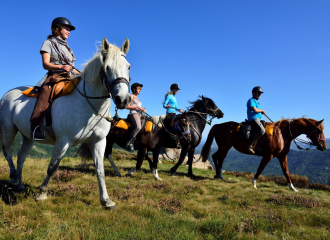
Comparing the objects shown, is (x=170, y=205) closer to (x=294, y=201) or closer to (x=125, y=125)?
(x=294, y=201)

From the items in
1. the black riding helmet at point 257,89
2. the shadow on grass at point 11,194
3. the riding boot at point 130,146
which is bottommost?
the shadow on grass at point 11,194

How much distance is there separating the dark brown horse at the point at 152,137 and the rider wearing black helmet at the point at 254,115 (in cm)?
290

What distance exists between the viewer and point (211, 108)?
36.0 feet

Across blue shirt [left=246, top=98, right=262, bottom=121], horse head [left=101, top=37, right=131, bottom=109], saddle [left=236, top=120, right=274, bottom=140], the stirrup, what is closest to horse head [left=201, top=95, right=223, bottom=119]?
saddle [left=236, top=120, right=274, bottom=140]

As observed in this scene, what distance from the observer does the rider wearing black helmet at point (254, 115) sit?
9188 millimetres

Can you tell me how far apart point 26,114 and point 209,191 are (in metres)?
5.88

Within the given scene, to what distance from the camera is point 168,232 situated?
320cm

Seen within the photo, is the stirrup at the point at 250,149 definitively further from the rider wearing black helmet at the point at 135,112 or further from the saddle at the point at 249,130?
the rider wearing black helmet at the point at 135,112

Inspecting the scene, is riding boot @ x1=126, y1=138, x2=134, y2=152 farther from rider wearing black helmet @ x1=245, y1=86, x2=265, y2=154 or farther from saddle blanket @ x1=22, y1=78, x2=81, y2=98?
rider wearing black helmet @ x1=245, y1=86, x2=265, y2=154

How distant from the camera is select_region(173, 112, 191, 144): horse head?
9.23 metres

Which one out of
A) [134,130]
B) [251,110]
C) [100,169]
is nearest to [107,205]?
[100,169]

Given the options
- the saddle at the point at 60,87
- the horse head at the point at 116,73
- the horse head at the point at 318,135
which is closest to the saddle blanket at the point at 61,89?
the saddle at the point at 60,87

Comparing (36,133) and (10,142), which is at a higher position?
(36,133)

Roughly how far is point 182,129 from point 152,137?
Result: 1450mm
